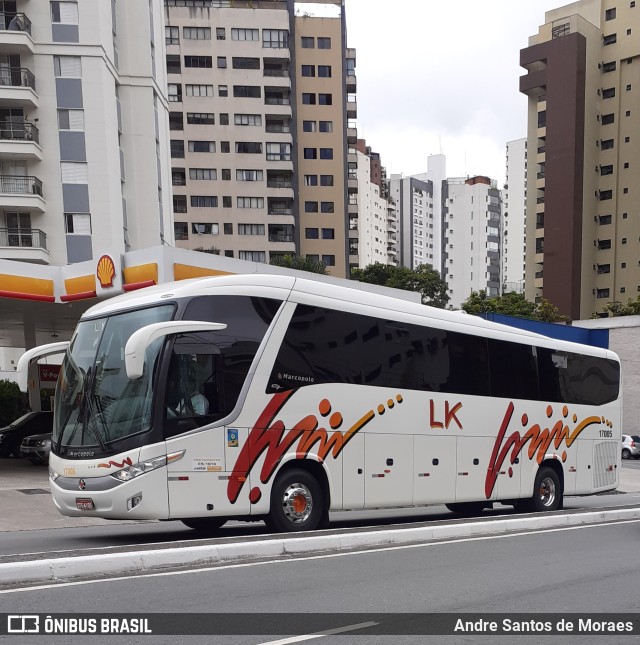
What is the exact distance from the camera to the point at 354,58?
90.1 metres

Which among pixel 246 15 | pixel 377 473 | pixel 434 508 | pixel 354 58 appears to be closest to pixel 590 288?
pixel 354 58

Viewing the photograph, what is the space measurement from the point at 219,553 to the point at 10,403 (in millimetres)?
30732

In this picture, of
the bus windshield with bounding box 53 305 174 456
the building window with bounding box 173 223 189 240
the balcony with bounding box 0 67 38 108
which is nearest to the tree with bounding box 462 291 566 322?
the building window with bounding box 173 223 189 240

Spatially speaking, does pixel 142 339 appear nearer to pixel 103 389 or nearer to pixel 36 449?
pixel 103 389

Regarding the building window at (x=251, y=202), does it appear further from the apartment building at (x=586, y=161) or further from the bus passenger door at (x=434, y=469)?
the bus passenger door at (x=434, y=469)

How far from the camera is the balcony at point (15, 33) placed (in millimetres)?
42625

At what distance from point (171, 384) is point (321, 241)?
72771mm

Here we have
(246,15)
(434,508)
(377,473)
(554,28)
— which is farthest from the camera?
(554,28)

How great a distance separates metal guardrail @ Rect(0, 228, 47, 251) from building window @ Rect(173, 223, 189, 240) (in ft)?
114

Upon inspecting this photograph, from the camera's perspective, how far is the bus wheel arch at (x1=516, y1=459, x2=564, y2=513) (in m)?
15.6

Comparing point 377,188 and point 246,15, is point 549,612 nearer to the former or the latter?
point 246,15

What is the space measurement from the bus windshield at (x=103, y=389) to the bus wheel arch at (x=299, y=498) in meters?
2.20

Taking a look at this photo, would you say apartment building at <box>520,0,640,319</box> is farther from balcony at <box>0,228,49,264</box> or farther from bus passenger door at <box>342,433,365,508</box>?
bus passenger door at <box>342,433,365,508</box>

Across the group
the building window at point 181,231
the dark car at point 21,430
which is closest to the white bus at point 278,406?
the dark car at point 21,430
